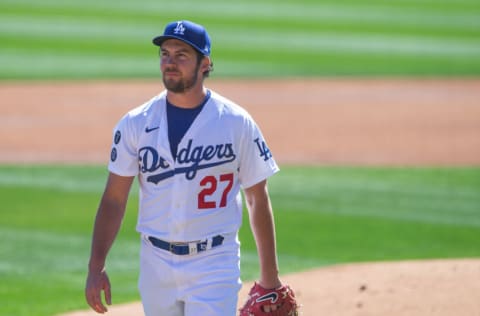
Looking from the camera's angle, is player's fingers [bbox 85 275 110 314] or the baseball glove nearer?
player's fingers [bbox 85 275 110 314]

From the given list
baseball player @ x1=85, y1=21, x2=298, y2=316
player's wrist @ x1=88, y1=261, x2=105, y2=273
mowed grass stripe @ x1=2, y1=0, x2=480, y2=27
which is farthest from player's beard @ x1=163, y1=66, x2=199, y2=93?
mowed grass stripe @ x1=2, y1=0, x2=480, y2=27

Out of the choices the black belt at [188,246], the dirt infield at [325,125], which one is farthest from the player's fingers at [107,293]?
the dirt infield at [325,125]

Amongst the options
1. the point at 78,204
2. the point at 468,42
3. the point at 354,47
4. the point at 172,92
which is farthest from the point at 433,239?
the point at 468,42

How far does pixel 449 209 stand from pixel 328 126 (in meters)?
5.17

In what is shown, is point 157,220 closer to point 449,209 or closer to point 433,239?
point 433,239

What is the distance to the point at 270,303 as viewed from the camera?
4793 mm

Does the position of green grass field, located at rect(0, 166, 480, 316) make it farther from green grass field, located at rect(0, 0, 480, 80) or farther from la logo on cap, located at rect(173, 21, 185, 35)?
green grass field, located at rect(0, 0, 480, 80)

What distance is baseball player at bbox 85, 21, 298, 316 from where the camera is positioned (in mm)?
4492

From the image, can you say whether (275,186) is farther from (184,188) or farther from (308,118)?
(184,188)

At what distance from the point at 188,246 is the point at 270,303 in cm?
53

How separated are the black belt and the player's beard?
0.65 meters

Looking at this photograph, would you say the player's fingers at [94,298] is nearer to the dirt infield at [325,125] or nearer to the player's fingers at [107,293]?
the player's fingers at [107,293]

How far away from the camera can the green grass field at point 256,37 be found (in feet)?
66.6

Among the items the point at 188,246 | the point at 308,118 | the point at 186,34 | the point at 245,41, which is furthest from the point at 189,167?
the point at 245,41
